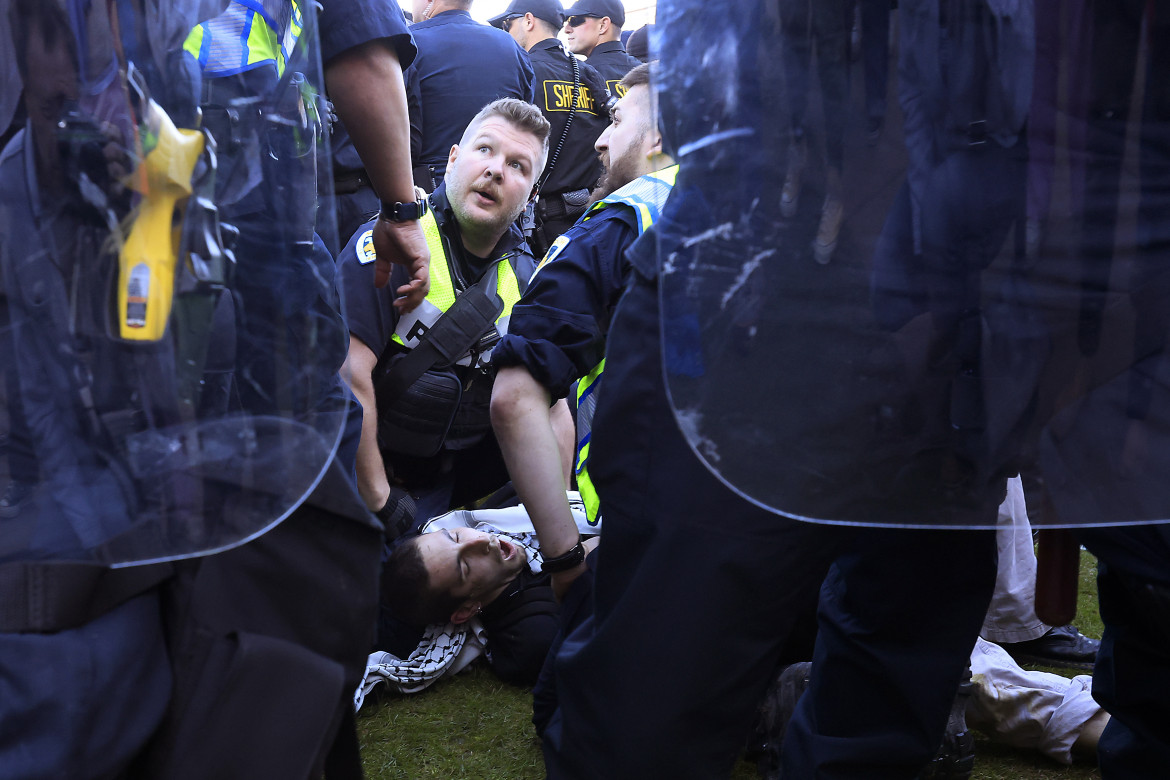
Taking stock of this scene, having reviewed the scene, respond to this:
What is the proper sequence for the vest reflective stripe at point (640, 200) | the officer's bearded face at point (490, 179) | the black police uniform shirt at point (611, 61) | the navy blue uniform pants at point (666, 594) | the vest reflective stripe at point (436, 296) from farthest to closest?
the black police uniform shirt at point (611, 61), the officer's bearded face at point (490, 179), the vest reflective stripe at point (436, 296), the vest reflective stripe at point (640, 200), the navy blue uniform pants at point (666, 594)

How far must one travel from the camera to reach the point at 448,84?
3.46m

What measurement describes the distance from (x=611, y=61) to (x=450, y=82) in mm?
1281

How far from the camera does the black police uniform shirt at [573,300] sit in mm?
1809

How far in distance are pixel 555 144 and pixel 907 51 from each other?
3.30 meters

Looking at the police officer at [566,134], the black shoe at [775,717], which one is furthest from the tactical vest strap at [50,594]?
the police officer at [566,134]

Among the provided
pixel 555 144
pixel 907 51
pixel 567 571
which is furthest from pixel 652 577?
pixel 555 144

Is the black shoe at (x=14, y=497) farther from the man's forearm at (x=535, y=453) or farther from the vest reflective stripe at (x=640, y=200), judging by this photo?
the man's forearm at (x=535, y=453)

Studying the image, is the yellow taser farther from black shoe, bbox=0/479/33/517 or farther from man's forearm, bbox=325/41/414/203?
man's forearm, bbox=325/41/414/203

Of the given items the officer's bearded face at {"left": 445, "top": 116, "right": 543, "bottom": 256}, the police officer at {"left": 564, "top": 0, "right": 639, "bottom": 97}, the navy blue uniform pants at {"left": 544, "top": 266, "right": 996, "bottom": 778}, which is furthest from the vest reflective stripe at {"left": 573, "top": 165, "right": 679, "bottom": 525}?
the police officer at {"left": 564, "top": 0, "right": 639, "bottom": 97}

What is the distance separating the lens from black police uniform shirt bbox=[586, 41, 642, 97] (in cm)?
444

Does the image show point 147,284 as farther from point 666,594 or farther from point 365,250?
point 365,250

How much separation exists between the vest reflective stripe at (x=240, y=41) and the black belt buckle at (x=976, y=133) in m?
0.62

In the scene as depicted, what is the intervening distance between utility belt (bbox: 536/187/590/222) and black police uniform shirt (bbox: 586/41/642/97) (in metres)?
0.63

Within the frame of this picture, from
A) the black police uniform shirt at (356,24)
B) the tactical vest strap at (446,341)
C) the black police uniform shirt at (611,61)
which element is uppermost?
the black police uniform shirt at (611,61)
